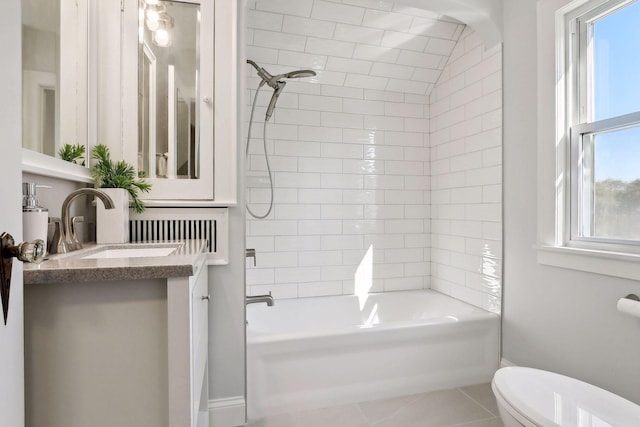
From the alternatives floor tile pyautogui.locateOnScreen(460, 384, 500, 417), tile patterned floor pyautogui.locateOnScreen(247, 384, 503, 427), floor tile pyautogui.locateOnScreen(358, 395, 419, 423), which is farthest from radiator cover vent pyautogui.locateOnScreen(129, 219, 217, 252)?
floor tile pyautogui.locateOnScreen(460, 384, 500, 417)

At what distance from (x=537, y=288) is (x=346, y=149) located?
1641 mm

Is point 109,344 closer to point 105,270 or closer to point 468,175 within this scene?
point 105,270

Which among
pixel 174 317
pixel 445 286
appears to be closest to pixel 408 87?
pixel 445 286

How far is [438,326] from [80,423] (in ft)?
6.00

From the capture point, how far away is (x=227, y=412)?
177cm

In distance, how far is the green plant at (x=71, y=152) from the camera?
1.31 m

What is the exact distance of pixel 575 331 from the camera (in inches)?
70.9

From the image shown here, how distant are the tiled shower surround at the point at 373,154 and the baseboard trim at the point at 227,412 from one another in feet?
3.16

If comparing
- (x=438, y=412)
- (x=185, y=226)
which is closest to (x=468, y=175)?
(x=438, y=412)

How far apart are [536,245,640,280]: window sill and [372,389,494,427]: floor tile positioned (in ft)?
2.96

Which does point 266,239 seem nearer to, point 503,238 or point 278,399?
point 278,399

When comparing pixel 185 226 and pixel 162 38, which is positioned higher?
pixel 162 38

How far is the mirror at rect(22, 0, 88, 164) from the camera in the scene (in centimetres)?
108

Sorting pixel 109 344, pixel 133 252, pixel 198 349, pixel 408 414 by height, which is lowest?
pixel 408 414
